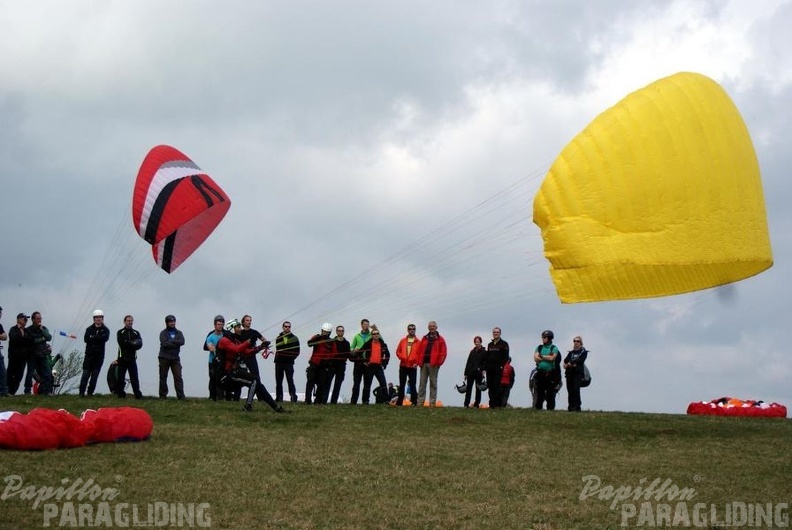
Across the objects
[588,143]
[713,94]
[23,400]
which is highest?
[713,94]

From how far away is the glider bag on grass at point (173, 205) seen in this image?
72.0 feet

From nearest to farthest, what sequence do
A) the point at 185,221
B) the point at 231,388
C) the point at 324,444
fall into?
1. the point at 324,444
2. the point at 231,388
3. the point at 185,221

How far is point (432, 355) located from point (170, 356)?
5.56 metres

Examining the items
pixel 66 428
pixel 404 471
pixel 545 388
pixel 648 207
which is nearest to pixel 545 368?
pixel 545 388

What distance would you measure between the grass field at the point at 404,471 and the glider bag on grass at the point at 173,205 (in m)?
6.42

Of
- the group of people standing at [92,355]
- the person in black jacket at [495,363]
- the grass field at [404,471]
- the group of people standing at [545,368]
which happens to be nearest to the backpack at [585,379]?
the group of people standing at [545,368]

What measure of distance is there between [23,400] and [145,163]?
7091 mm

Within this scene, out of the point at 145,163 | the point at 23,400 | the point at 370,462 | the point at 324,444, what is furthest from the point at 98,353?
the point at 370,462

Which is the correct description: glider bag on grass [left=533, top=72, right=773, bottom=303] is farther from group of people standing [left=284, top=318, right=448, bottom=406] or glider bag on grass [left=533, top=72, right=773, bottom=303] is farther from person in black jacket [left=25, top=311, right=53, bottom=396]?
person in black jacket [left=25, top=311, right=53, bottom=396]

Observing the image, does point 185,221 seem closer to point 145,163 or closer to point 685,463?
point 145,163

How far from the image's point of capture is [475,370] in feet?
68.0

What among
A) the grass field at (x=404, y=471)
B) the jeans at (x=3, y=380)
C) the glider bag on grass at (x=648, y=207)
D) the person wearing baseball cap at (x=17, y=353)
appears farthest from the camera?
the person wearing baseball cap at (x=17, y=353)

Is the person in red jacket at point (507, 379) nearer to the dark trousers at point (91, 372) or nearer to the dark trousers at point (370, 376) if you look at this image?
the dark trousers at point (370, 376)

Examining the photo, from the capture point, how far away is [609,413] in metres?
19.2
